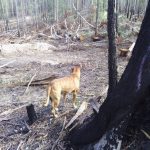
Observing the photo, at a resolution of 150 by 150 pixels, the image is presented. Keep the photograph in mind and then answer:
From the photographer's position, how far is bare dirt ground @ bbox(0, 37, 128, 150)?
17.1 feet

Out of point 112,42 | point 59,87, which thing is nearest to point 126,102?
point 112,42

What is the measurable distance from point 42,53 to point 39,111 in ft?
25.8

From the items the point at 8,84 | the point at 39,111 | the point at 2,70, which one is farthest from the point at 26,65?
the point at 39,111

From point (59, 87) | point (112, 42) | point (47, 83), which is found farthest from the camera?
point (47, 83)

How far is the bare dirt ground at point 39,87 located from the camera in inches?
205

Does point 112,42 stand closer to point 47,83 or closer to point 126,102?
point 126,102

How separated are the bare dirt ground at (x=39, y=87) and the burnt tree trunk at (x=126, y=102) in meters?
0.90

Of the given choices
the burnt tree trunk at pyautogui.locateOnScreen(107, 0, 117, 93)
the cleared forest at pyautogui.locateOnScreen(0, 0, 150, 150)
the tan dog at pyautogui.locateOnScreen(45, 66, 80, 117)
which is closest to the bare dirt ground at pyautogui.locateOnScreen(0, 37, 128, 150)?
the cleared forest at pyautogui.locateOnScreen(0, 0, 150, 150)

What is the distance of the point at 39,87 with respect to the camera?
314 inches

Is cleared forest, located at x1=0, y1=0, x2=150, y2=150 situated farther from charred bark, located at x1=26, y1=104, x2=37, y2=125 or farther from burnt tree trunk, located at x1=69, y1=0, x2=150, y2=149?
burnt tree trunk, located at x1=69, y1=0, x2=150, y2=149

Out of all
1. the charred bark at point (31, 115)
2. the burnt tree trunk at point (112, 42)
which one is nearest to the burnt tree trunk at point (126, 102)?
the burnt tree trunk at point (112, 42)

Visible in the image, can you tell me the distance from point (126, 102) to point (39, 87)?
4.48 metres

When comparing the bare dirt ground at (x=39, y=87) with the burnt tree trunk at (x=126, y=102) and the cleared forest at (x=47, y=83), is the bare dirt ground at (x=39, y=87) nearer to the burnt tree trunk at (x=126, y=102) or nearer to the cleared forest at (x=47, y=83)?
the cleared forest at (x=47, y=83)

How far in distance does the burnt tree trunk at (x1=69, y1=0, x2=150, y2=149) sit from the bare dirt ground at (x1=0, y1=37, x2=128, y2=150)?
35.6 inches
